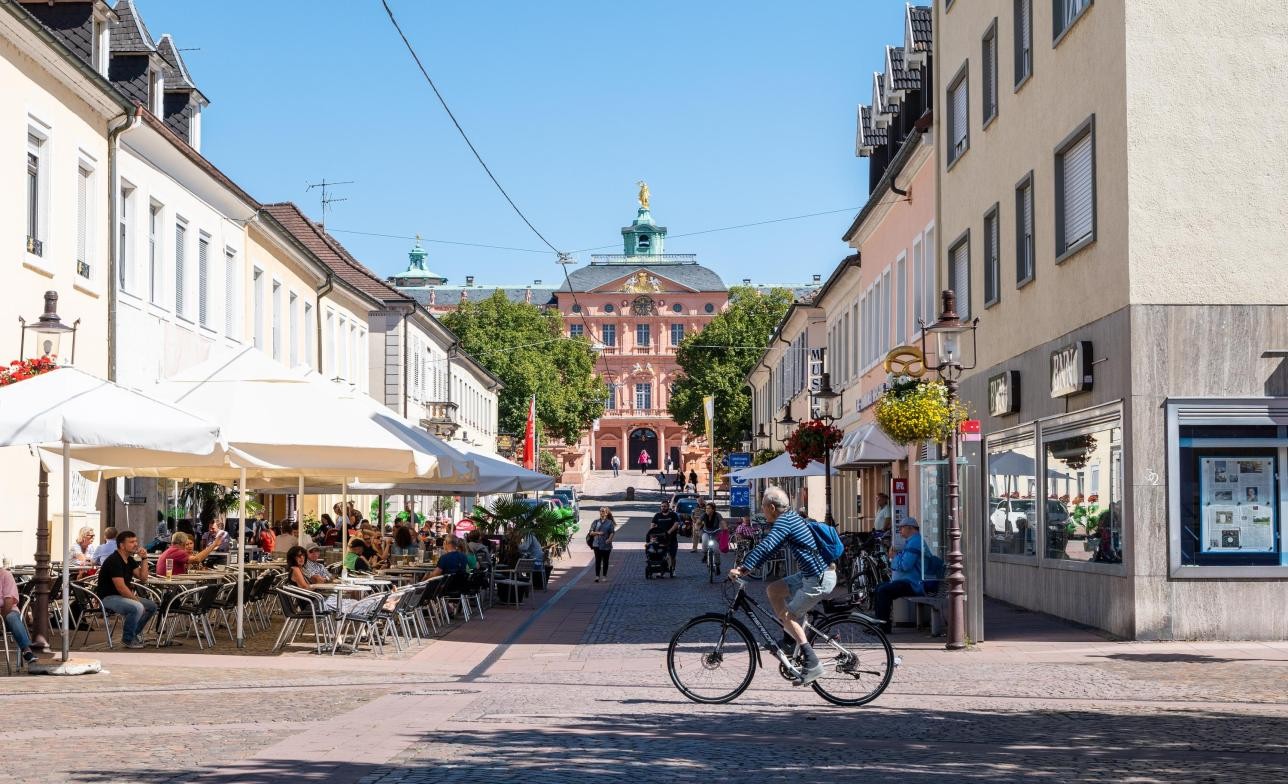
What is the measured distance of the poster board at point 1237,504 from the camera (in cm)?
1761

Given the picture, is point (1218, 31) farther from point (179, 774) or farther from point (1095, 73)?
point (179, 774)

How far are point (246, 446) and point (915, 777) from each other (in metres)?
9.73

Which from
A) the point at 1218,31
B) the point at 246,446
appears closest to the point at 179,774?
the point at 246,446

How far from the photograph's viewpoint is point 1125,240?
17859mm

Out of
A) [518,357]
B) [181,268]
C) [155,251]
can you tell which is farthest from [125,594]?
[518,357]

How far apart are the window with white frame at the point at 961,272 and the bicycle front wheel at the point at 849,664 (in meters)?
15.3

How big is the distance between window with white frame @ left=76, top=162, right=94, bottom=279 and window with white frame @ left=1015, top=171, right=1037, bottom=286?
12.8 m

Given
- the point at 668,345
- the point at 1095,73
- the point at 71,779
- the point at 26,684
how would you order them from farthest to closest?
the point at 668,345, the point at 1095,73, the point at 26,684, the point at 71,779

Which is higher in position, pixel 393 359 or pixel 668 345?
pixel 668 345

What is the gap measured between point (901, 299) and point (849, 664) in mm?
22378

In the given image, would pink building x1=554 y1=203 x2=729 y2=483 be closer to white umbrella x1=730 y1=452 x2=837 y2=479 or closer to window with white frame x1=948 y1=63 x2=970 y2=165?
white umbrella x1=730 y1=452 x2=837 y2=479

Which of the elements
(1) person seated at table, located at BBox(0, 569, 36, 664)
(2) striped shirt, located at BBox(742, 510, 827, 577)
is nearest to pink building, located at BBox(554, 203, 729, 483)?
Answer: (1) person seated at table, located at BBox(0, 569, 36, 664)

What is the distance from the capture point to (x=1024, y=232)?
76.0 ft

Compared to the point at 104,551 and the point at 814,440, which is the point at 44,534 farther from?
the point at 814,440
